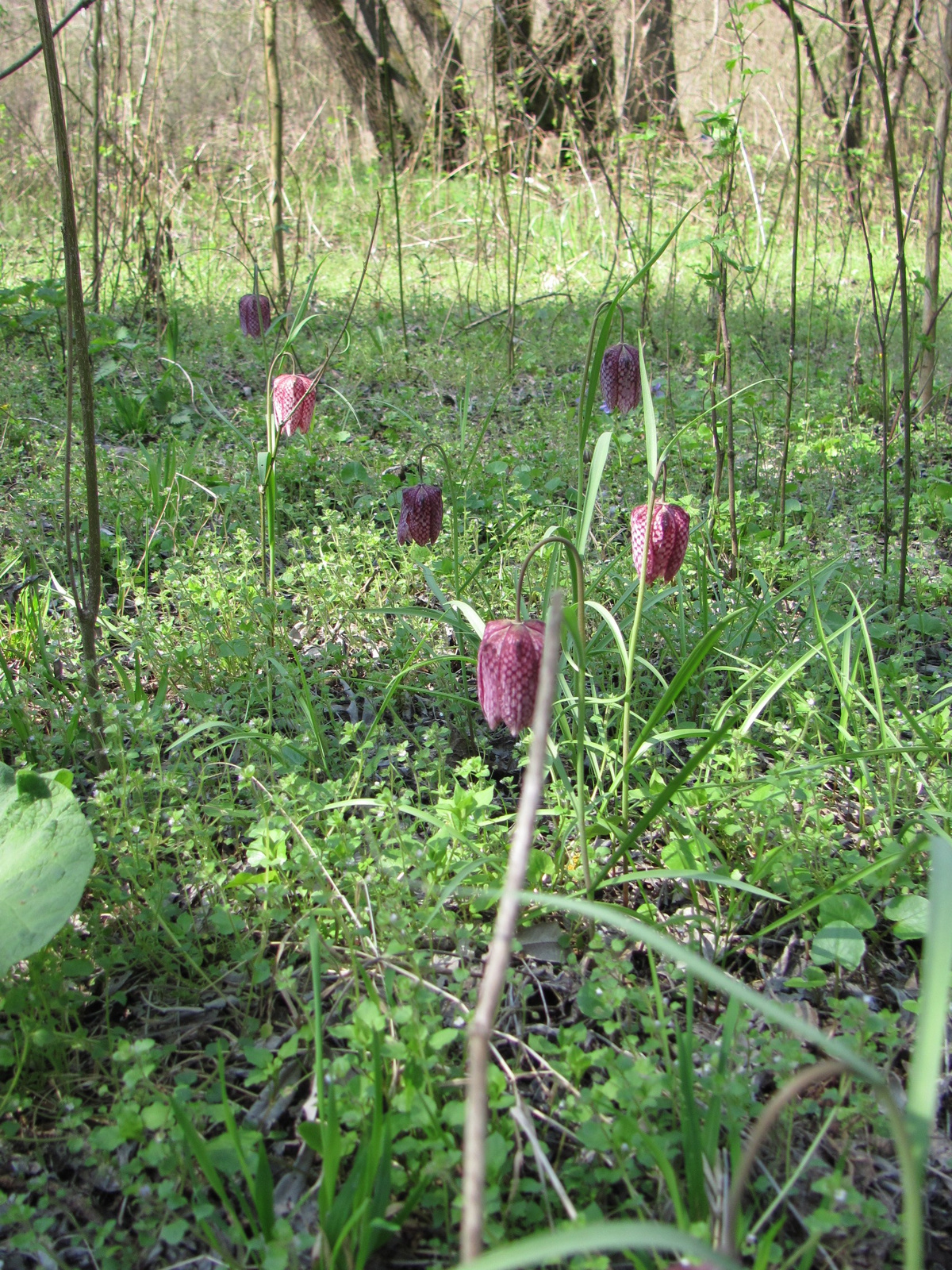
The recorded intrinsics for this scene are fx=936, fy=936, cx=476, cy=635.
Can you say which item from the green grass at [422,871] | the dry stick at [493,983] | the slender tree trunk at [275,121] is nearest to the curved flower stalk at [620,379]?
the green grass at [422,871]

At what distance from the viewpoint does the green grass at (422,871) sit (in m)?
0.86

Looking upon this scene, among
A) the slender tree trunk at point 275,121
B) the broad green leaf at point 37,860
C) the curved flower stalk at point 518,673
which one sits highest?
the slender tree trunk at point 275,121

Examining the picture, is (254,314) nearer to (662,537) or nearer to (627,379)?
(627,379)

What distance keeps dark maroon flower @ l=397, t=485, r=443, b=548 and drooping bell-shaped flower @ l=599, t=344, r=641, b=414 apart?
1.31ft

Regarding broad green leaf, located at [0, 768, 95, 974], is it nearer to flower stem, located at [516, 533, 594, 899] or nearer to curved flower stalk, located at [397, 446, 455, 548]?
flower stem, located at [516, 533, 594, 899]

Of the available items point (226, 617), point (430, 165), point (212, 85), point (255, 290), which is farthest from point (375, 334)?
point (212, 85)

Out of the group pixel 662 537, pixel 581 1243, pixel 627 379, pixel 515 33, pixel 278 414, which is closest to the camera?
pixel 581 1243

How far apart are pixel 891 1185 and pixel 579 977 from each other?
376 mm

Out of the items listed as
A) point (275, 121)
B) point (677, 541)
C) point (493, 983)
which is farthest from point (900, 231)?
point (275, 121)

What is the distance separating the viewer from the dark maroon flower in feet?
5.52

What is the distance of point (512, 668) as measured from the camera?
107cm

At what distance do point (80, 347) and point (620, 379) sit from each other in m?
0.98

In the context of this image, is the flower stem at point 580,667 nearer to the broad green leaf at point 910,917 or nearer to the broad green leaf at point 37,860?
the broad green leaf at point 910,917

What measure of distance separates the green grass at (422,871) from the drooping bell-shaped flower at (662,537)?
20 centimetres
